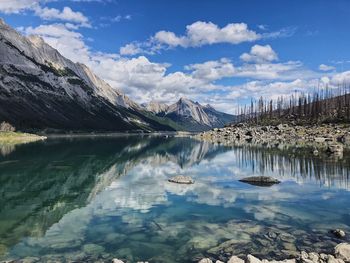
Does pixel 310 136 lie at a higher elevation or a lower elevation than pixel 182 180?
higher

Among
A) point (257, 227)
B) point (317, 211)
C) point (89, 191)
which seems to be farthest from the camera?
point (89, 191)

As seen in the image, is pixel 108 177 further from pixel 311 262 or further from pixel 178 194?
pixel 311 262

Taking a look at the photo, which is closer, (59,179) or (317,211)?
(317,211)

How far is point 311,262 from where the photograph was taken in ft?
75.6

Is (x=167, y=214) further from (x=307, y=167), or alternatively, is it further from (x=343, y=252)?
(x=307, y=167)

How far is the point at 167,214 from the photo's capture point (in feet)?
131

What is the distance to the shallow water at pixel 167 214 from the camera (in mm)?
28344

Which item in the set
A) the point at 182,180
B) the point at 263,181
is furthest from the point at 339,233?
the point at 182,180

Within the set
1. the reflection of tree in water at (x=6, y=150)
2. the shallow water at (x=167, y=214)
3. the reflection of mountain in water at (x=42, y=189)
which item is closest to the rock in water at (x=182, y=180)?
the shallow water at (x=167, y=214)

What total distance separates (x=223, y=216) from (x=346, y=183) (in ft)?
89.2

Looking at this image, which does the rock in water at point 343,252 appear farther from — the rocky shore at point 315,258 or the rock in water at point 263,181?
the rock in water at point 263,181

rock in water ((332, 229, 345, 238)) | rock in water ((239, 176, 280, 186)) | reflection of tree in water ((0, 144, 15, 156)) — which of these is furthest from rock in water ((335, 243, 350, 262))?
reflection of tree in water ((0, 144, 15, 156))

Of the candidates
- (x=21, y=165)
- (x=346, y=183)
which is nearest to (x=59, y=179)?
(x=21, y=165)

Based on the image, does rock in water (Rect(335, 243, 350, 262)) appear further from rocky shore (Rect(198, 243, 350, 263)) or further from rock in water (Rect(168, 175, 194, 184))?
rock in water (Rect(168, 175, 194, 184))
